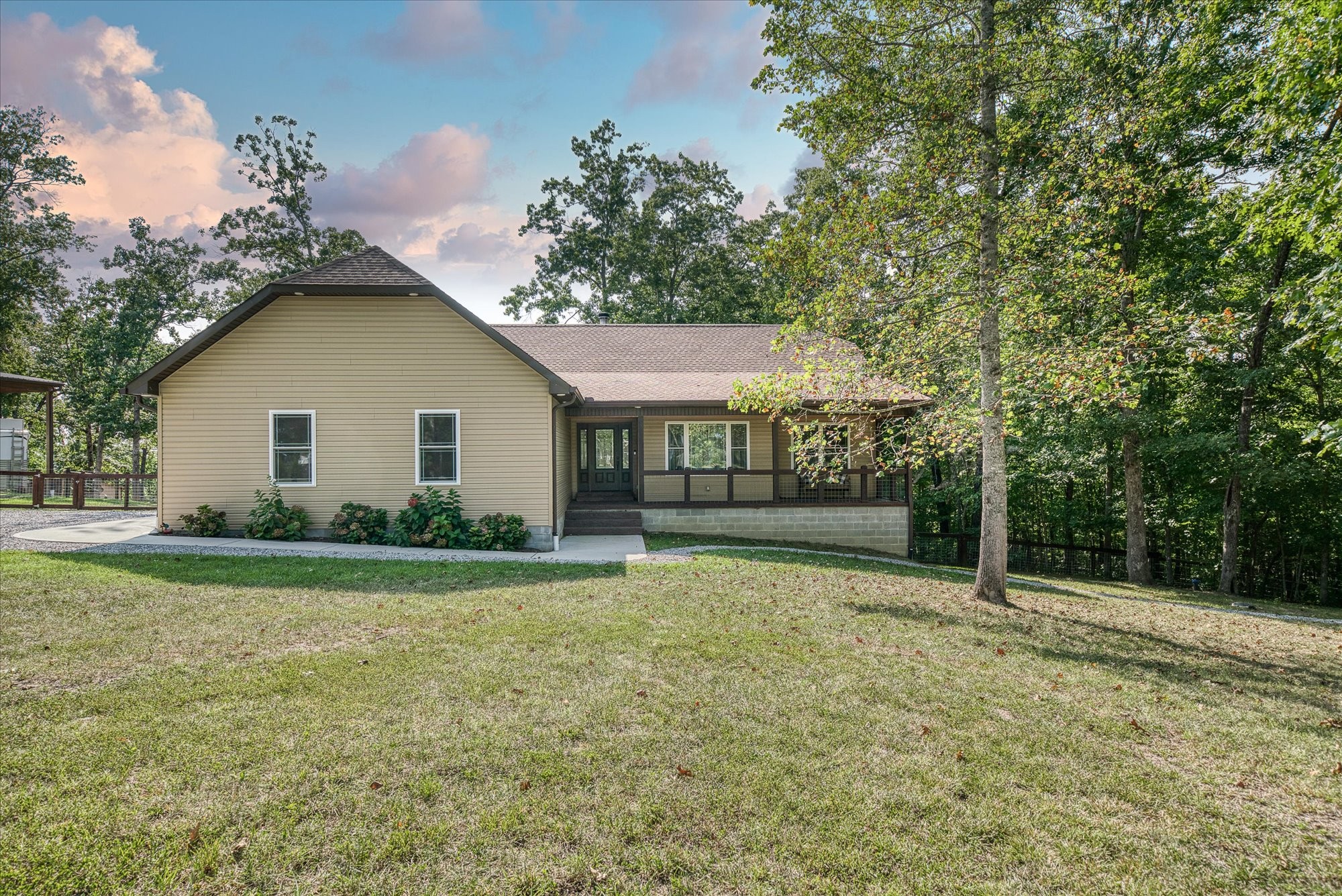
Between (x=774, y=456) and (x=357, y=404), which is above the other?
(x=357, y=404)

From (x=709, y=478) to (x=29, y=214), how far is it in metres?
30.0

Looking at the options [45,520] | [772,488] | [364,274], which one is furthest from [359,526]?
[772,488]

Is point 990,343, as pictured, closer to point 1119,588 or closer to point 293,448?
point 1119,588

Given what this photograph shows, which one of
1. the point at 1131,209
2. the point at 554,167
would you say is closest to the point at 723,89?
the point at 1131,209

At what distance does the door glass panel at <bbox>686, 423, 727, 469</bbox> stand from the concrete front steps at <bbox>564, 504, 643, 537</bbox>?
242cm

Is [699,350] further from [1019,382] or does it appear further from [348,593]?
[348,593]

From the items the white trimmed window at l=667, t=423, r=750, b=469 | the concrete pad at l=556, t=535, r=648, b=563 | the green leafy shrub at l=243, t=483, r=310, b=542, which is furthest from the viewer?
the white trimmed window at l=667, t=423, r=750, b=469

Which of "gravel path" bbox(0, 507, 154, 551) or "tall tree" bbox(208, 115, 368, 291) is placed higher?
"tall tree" bbox(208, 115, 368, 291)

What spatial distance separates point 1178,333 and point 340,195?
31.8 m

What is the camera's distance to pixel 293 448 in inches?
481

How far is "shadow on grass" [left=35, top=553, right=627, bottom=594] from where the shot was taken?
835 centimetres

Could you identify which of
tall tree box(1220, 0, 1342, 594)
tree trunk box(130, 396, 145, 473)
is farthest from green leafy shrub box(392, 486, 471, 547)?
tree trunk box(130, 396, 145, 473)

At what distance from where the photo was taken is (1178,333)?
304 inches

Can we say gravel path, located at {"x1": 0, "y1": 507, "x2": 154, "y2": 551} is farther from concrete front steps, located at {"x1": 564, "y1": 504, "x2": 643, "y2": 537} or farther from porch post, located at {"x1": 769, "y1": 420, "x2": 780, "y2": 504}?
porch post, located at {"x1": 769, "y1": 420, "x2": 780, "y2": 504}
